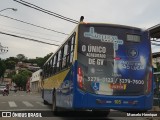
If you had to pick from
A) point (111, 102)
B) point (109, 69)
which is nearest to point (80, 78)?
point (109, 69)

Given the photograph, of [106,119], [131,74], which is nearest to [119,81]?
[131,74]

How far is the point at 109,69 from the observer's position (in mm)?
11758

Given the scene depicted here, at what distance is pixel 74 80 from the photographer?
11516 mm

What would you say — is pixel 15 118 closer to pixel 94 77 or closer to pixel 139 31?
pixel 94 77

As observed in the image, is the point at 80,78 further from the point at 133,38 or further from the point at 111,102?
the point at 133,38

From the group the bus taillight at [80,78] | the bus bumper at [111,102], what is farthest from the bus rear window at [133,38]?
the bus taillight at [80,78]

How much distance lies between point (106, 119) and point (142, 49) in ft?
12.7

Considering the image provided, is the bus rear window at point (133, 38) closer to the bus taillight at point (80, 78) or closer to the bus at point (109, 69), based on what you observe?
the bus at point (109, 69)

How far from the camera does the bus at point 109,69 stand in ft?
37.9

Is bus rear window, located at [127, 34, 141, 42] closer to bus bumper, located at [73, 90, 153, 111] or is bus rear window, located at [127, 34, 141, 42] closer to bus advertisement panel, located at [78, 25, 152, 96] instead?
bus advertisement panel, located at [78, 25, 152, 96]

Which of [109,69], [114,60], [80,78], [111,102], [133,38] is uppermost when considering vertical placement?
[133,38]

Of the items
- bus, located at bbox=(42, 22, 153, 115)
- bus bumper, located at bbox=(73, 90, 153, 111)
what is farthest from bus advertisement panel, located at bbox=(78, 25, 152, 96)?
bus bumper, located at bbox=(73, 90, 153, 111)

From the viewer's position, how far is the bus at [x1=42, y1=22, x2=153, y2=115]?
1154cm

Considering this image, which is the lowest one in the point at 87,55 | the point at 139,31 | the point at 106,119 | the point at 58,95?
the point at 106,119
